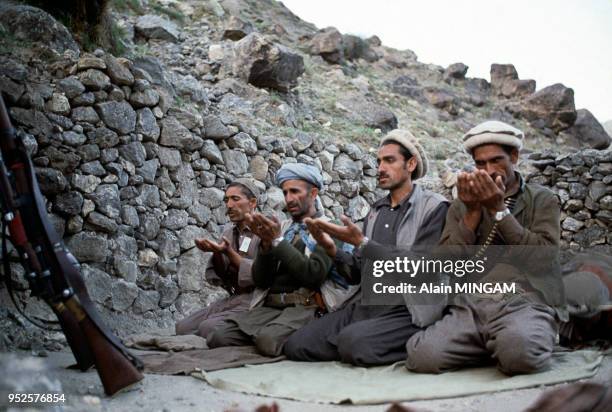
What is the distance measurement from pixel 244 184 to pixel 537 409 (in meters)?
3.02

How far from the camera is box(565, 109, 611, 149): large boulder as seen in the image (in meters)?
14.2

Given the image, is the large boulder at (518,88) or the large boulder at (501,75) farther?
the large boulder at (501,75)

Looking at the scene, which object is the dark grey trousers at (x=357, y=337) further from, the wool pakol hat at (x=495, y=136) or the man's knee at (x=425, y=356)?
the wool pakol hat at (x=495, y=136)

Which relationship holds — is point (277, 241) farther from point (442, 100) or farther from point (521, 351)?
point (442, 100)

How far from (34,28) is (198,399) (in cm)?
394

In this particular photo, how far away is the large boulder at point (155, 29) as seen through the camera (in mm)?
9930

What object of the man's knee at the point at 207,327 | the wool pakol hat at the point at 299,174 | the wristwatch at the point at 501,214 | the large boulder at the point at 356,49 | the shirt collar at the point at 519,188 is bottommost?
the man's knee at the point at 207,327

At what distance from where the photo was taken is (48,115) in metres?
4.46

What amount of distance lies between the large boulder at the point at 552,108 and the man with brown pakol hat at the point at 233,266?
1214 cm

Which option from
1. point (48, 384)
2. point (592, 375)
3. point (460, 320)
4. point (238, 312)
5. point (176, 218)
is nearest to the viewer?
point (48, 384)

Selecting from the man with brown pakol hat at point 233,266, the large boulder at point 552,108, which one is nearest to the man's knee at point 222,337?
the man with brown pakol hat at point 233,266

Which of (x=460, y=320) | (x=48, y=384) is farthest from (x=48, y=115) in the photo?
(x=460, y=320)

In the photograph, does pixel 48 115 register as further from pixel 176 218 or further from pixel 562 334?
pixel 562 334

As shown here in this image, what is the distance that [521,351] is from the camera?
264 cm
